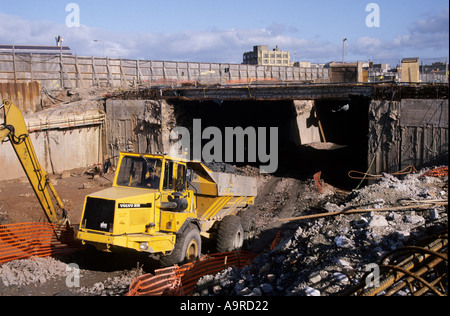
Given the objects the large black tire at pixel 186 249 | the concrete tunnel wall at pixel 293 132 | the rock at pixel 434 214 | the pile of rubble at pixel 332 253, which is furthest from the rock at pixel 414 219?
the concrete tunnel wall at pixel 293 132

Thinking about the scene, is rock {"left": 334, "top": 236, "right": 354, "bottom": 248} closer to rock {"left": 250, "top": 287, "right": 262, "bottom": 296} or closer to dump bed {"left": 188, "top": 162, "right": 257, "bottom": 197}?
rock {"left": 250, "top": 287, "right": 262, "bottom": 296}

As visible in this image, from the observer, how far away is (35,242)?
11648 mm

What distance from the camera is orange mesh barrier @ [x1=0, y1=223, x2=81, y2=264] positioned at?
1120cm

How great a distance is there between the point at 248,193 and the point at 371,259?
246 inches

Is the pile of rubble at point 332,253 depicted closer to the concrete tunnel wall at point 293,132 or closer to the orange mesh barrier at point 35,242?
the orange mesh barrier at point 35,242

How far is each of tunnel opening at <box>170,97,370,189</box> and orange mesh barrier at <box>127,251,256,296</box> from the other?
1408cm

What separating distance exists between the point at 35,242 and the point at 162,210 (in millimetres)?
4225

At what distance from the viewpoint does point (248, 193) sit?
14.0 metres

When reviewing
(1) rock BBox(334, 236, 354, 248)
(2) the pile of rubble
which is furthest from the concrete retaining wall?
(1) rock BBox(334, 236, 354, 248)

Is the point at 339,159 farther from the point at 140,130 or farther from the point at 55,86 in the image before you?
the point at 55,86

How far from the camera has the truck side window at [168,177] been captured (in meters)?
10.2
